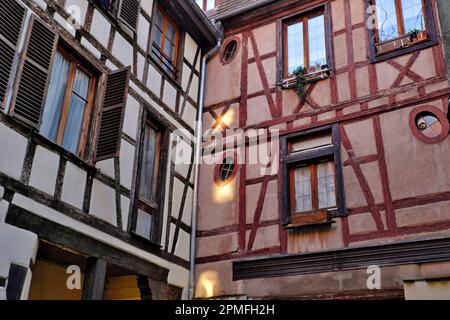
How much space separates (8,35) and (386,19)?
567 cm

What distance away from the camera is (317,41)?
9156mm

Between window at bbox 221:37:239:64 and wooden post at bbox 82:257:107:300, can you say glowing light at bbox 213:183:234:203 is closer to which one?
window at bbox 221:37:239:64

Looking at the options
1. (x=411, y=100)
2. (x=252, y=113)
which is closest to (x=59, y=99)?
(x=252, y=113)

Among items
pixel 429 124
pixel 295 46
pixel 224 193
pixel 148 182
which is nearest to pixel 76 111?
pixel 148 182

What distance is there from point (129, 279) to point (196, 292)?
1.10 metres

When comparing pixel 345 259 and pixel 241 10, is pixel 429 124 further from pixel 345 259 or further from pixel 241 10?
pixel 241 10

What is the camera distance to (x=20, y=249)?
555cm

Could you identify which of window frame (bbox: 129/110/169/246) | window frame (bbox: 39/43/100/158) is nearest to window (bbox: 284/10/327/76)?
window frame (bbox: 129/110/169/246)

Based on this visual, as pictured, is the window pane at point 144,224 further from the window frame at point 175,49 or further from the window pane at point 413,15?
the window pane at point 413,15

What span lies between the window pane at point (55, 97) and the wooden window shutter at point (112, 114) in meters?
0.61

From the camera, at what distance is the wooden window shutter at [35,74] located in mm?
5820

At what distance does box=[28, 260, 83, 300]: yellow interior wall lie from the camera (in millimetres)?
7508

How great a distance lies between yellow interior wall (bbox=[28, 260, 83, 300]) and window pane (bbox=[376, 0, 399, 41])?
6.03 meters

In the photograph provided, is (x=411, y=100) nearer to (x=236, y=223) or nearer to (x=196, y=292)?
(x=236, y=223)
